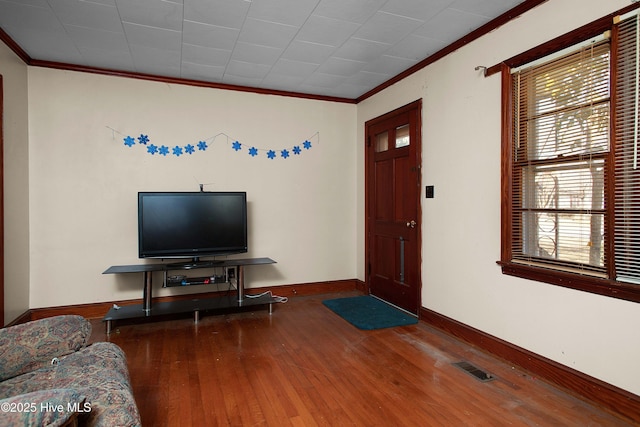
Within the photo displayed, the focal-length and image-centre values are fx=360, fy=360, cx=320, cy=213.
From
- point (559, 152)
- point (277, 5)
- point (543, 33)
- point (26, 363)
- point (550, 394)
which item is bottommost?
point (550, 394)

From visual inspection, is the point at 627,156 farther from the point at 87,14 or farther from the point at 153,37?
the point at 87,14

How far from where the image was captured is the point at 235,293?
4266 mm

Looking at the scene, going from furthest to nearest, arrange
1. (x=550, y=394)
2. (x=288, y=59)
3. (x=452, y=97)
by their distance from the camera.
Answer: (x=288, y=59) < (x=452, y=97) < (x=550, y=394)

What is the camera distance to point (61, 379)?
5.31ft

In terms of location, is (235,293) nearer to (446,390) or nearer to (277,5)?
(446,390)

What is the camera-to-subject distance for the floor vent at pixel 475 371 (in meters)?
2.45

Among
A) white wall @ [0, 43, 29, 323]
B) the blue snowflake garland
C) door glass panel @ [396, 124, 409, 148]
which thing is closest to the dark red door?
door glass panel @ [396, 124, 409, 148]

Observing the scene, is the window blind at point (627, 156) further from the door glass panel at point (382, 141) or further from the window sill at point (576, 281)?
the door glass panel at point (382, 141)

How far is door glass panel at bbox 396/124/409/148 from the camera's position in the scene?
3920mm

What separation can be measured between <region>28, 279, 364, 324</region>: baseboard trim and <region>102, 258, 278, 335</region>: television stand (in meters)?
0.17

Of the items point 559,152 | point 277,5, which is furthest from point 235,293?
point 559,152

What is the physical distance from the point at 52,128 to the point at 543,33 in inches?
173

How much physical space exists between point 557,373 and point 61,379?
2826 millimetres

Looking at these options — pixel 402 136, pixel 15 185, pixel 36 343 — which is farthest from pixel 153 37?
pixel 402 136
